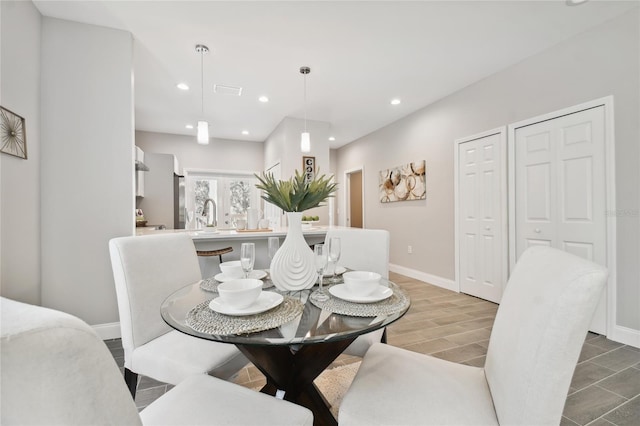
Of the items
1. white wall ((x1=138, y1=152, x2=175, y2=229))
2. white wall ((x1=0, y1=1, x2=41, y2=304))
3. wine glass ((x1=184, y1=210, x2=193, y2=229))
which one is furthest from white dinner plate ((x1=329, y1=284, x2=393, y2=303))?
wine glass ((x1=184, y1=210, x2=193, y2=229))

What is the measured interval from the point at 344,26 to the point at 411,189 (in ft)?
9.21

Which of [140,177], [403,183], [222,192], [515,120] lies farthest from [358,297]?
[222,192]

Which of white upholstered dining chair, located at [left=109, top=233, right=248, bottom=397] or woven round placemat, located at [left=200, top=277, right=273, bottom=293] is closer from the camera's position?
white upholstered dining chair, located at [left=109, top=233, right=248, bottom=397]

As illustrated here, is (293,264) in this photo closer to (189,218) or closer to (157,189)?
(157,189)

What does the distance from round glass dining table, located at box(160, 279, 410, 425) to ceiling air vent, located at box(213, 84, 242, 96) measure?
9.80 ft

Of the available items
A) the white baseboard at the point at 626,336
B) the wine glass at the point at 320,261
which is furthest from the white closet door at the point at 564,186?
the wine glass at the point at 320,261

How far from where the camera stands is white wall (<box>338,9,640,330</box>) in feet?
7.46

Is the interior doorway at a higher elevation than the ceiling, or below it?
below

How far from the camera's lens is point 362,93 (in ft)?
12.6

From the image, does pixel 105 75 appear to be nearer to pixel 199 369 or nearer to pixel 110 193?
pixel 110 193

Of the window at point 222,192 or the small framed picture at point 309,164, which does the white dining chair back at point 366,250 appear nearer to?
the small framed picture at point 309,164

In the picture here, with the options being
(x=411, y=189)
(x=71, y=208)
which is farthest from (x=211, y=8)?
(x=411, y=189)

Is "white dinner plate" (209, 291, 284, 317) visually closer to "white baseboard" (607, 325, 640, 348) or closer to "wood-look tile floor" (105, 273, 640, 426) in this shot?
"wood-look tile floor" (105, 273, 640, 426)

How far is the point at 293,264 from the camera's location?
4.17 ft
